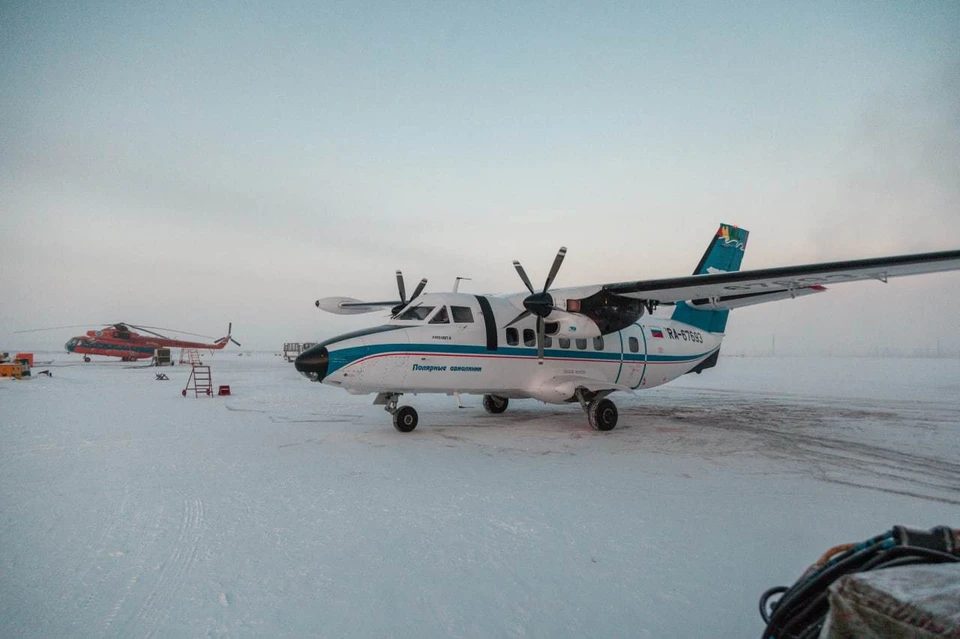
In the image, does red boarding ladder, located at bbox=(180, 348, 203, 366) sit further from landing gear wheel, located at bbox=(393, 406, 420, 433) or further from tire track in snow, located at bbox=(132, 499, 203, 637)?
tire track in snow, located at bbox=(132, 499, 203, 637)

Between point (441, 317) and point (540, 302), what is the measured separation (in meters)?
2.10

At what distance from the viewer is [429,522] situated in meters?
4.56

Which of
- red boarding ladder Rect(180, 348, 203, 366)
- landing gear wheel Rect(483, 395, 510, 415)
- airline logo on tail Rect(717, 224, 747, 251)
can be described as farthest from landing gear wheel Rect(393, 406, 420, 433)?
red boarding ladder Rect(180, 348, 203, 366)

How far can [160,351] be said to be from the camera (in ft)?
126

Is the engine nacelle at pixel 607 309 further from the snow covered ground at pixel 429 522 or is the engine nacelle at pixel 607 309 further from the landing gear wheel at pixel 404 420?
the landing gear wheel at pixel 404 420

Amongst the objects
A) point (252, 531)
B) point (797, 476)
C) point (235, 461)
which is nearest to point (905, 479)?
point (797, 476)

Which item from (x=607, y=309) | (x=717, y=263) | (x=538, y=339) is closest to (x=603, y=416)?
(x=538, y=339)

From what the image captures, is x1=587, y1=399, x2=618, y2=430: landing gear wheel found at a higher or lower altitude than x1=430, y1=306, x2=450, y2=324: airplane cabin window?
lower

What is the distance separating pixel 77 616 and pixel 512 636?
264cm

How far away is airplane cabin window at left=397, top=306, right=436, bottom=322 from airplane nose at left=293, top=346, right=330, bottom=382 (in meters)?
1.84

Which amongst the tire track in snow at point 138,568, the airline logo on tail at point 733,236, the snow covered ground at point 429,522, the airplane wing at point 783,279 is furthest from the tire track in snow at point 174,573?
the airline logo on tail at point 733,236

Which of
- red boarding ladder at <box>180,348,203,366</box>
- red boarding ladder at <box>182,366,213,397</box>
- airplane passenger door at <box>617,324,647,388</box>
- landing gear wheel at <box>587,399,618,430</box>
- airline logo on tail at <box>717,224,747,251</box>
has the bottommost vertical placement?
red boarding ladder at <box>180,348,203,366</box>

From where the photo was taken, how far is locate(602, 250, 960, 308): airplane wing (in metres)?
8.12

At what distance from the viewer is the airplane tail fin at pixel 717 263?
1460 centimetres
